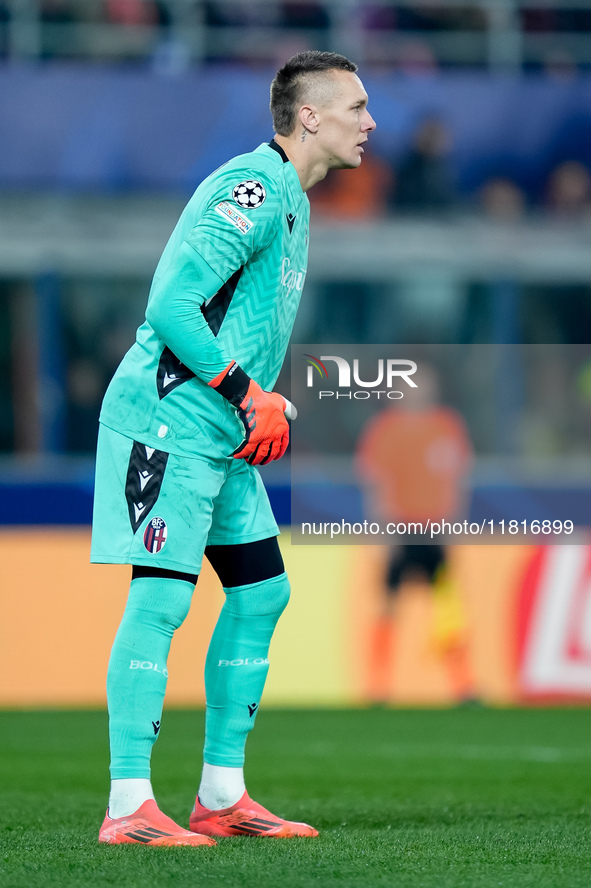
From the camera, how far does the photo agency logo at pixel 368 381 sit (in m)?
10.9

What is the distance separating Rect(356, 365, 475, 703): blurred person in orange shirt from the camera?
9008 millimetres

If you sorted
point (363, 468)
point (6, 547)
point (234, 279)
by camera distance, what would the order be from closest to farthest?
point (234, 279)
point (6, 547)
point (363, 468)

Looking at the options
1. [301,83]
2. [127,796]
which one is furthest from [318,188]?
[127,796]

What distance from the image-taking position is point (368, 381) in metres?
12.0

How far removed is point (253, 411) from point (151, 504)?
36cm

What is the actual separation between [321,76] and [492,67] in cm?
1040

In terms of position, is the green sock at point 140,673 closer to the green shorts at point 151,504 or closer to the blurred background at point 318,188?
the green shorts at point 151,504

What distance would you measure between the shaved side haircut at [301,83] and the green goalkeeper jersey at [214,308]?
10 centimetres

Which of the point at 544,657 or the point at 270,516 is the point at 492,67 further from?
the point at 270,516

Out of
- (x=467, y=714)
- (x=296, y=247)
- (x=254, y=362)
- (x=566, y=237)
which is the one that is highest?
(x=566, y=237)

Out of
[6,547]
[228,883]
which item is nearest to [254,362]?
[228,883]

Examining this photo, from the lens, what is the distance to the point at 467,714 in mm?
8445

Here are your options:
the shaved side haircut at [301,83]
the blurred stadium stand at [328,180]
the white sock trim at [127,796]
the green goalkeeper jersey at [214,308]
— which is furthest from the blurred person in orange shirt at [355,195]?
the white sock trim at [127,796]

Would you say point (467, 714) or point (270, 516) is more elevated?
point (270, 516)
